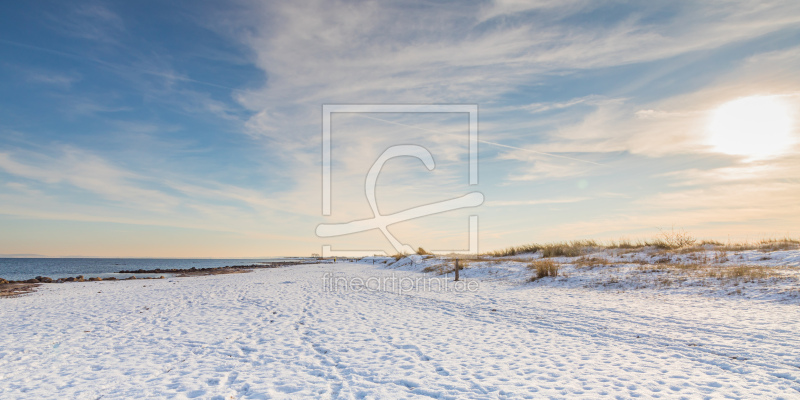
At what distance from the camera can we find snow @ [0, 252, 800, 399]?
5.90m

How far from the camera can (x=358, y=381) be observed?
20.5 feet

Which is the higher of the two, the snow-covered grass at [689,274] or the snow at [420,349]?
the snow-covered grass at [689,274]

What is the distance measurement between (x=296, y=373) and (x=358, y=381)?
129cm

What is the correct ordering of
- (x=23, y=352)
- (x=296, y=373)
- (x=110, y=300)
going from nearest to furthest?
(x=296, y=373)
(x=23, y=352)
(x=110, y=300)

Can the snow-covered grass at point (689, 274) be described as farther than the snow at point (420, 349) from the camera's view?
Yes

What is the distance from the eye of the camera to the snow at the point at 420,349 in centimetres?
590

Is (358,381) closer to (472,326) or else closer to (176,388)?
(176,388)

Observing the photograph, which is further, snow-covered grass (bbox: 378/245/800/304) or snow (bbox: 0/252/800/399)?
snow-covered grass (bbox: 378/245/800/304)

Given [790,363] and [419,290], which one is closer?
[790,363]

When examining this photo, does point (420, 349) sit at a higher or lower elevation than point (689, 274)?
lower

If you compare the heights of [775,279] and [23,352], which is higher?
[775,279]

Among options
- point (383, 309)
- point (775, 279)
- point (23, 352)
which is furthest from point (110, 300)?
point (775, 279)

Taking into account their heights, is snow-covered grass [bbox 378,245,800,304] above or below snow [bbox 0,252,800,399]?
above

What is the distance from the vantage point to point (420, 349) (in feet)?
26.5
